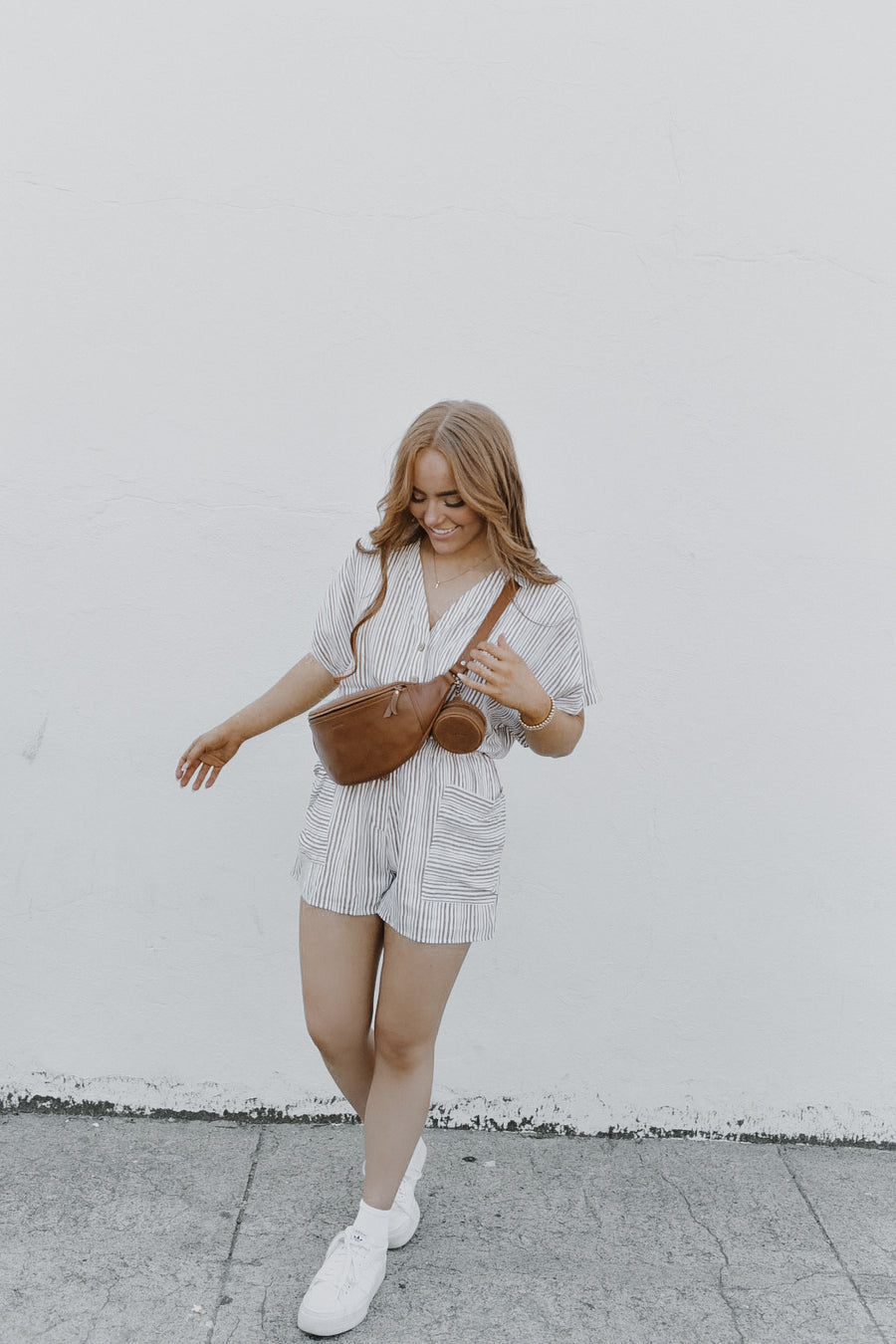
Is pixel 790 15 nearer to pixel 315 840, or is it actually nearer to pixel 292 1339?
pixel 315 840

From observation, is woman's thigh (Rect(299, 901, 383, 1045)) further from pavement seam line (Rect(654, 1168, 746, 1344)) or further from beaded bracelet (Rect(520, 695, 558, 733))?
pavement seam line (Rect(654, 1168, 746, 1344))

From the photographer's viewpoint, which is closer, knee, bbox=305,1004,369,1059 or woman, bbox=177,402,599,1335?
woman, bbox=177,402,599,1335

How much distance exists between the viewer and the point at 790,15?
2.83m

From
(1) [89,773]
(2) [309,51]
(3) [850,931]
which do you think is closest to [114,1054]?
(1) [89,773]

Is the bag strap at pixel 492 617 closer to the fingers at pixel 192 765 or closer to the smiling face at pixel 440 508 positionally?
the smiling face at pixel 440 508

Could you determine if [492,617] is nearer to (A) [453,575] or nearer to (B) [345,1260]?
(A) [453,575]

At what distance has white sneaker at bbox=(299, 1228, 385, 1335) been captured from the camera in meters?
2.25

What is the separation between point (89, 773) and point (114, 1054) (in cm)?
→ 78

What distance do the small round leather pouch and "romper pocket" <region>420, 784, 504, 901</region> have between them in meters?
0.12

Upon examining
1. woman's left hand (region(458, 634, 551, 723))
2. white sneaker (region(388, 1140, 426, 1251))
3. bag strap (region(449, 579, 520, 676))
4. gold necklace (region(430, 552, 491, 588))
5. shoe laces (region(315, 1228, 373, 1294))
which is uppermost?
gold necklace (region(430, 552, 491, 588))

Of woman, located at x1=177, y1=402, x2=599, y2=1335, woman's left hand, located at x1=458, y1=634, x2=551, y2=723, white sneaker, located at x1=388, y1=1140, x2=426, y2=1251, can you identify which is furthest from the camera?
white sneaker, located at x1=388, y1=1140, x2=426, y2=1251

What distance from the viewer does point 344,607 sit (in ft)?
7.73

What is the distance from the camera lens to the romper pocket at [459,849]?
2215 mm

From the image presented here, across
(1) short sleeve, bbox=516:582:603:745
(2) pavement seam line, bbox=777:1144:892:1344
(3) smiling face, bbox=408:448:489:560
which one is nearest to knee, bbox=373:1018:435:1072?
(1) short sleeve, bbox=516:582:603:745
